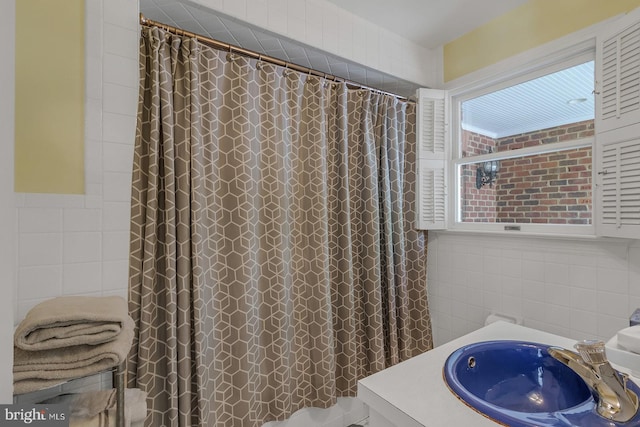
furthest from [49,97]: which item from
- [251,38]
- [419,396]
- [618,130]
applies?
[618,130]

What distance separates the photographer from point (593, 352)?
75 cm

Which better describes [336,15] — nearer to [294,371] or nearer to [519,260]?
[519,260]

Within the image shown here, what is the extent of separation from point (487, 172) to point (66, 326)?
7.88ft

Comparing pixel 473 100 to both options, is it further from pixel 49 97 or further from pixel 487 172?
pixel 49 97

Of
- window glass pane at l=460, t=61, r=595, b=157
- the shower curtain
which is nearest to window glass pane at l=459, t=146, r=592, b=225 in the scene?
window glass pane at l=460, t=61, r=595, b=157

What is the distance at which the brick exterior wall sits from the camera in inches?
67.3

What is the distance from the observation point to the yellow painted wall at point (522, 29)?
5.14ft

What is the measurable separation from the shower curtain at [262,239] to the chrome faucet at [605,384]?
3.92 ft

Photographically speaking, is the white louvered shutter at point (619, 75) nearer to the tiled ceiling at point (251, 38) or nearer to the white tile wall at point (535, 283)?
the white tile wall at point (535, 283)

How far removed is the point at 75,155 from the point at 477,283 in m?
2.35

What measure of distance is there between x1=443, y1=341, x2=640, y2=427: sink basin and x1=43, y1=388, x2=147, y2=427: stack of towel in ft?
3.37

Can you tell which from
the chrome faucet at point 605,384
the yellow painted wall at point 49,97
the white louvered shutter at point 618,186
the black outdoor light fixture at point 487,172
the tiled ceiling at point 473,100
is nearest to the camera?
the chrome faucet at point 605,384
